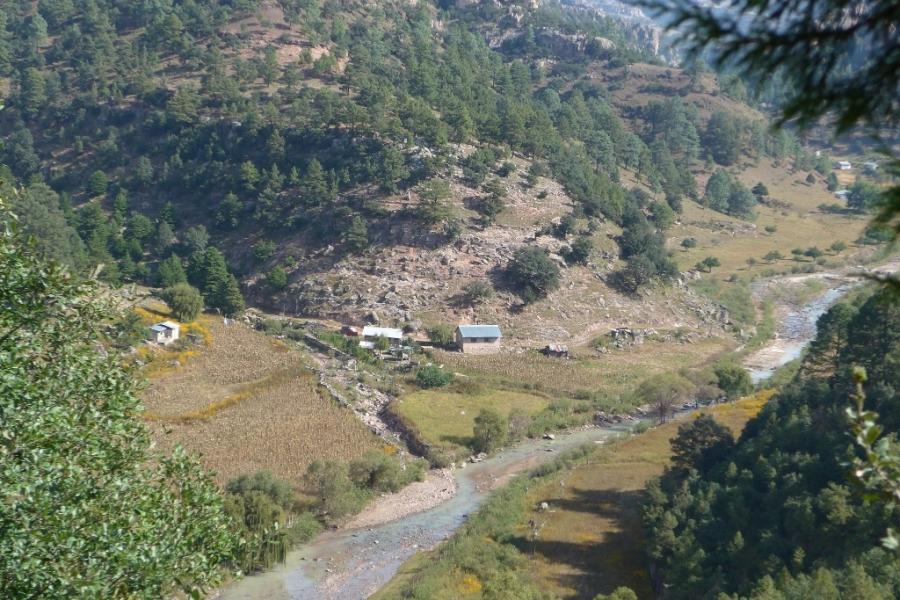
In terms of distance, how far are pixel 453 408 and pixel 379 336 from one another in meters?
10.7

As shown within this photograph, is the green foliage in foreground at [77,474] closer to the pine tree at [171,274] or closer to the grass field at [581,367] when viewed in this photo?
the grass field at [581,367]

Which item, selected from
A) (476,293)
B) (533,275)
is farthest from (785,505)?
(533,275)

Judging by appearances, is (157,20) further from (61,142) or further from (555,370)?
(555,370)

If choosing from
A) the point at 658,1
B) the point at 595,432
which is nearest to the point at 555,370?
the point at 595,432

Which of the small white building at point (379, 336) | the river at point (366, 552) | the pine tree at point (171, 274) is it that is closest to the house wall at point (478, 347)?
the small white building at point (379, 336)

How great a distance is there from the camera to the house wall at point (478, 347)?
56.4 metres

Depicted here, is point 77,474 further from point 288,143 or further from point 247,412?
point 288,143

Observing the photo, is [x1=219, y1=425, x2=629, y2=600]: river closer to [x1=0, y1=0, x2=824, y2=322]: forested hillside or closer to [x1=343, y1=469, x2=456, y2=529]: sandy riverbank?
[x1=343, y1=469, x2=456, y2=529]: sandy riverbank

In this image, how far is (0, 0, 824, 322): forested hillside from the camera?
222ft

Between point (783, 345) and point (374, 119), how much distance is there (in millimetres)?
42226

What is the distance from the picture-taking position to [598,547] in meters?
30.1

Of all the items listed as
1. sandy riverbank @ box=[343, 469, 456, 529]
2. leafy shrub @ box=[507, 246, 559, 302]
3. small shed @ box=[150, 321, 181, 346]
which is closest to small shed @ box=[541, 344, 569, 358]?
leafy shrub @ box=[507, 246, 559, 302]

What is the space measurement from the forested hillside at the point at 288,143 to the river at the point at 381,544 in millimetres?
26250

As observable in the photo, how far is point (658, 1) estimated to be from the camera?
5.25 m
